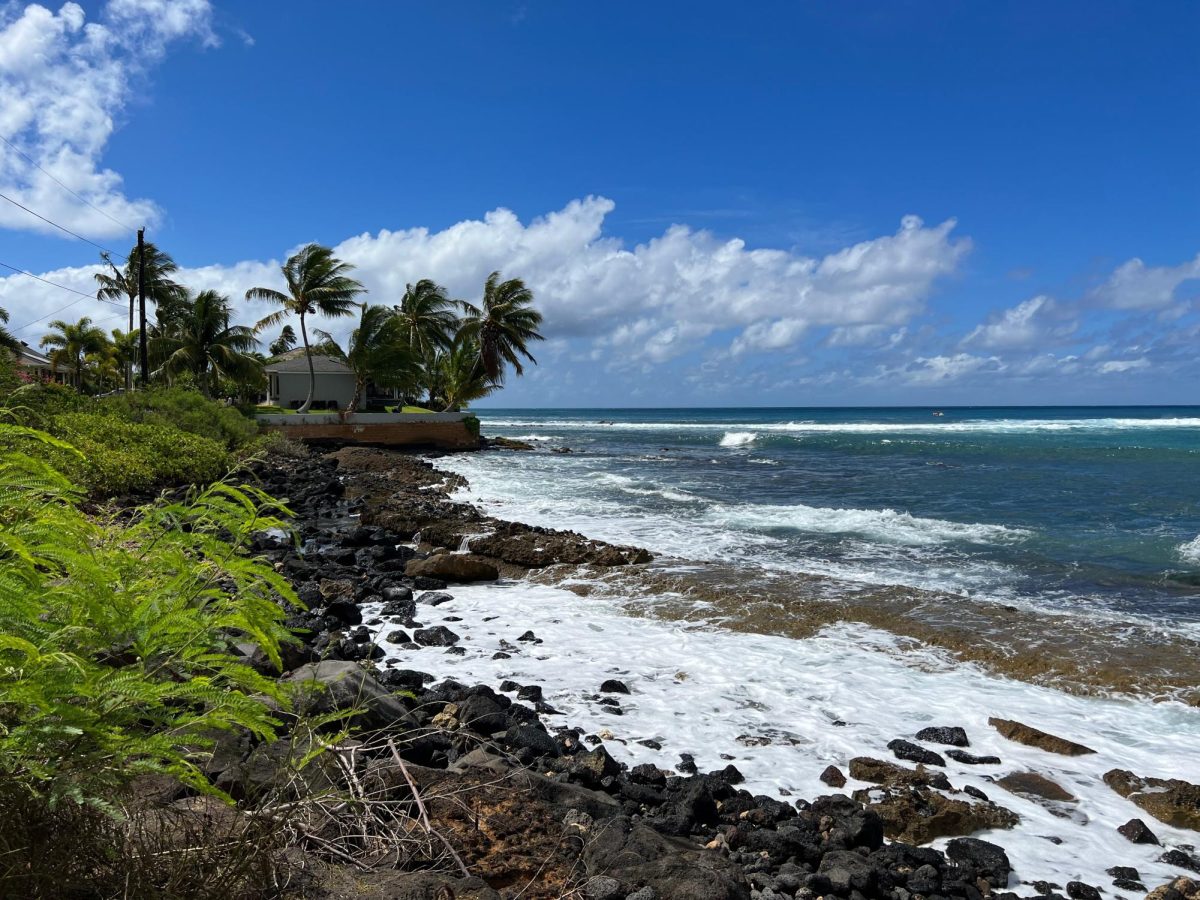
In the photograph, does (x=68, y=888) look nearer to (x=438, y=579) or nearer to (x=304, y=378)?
(x=438, y=579)

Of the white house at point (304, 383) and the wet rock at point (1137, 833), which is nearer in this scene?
the wet rock at point (1137, 833)

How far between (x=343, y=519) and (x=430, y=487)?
572 centimetres

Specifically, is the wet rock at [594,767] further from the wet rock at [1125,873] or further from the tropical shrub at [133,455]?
the tropical shrub at [133,455]

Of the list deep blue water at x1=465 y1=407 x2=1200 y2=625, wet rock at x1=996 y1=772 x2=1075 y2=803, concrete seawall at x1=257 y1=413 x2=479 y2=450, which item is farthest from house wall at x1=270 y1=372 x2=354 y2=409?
wet rock at x1=996 y1=772 x2=1075 y2=803

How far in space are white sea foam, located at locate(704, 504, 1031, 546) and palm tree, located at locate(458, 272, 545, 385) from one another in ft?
96.4

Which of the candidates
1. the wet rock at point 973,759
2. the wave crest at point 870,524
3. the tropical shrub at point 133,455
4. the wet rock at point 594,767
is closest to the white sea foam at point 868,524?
the wave crest at point 870,524

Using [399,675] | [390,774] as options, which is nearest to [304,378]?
[399,675]

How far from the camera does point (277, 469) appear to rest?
23.0 metres

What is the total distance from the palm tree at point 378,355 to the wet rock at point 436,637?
31282 mm

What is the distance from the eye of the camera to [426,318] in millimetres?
45188

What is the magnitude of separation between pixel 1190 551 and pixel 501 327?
37.3m

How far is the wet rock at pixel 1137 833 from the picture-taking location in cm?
435

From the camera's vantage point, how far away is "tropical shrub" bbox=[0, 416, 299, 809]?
1.84 m

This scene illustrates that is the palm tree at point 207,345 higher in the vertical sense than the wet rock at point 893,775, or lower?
higher
